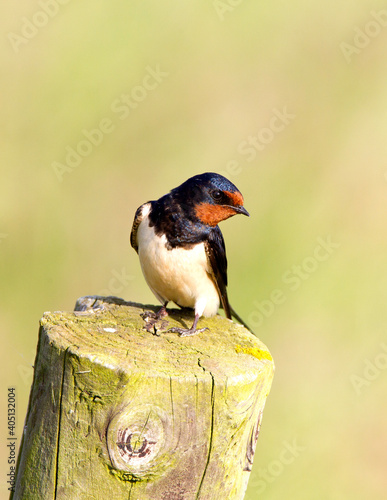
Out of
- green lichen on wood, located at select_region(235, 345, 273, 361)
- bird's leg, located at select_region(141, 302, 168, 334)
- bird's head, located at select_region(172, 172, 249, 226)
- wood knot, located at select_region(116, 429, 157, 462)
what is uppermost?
bird's head, located at select_region(172, 172, 249, 226)

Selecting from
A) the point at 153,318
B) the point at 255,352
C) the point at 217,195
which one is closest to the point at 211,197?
the point at 217,195

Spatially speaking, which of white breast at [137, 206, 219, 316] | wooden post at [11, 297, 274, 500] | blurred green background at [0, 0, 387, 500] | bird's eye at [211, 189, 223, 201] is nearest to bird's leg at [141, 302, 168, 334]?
white breast at [137, 206, 219, 316]

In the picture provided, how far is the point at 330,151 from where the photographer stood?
5.27m

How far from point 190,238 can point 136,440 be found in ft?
5.77

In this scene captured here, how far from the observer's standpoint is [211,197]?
11.8ft

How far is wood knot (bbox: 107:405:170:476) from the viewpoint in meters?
2.02

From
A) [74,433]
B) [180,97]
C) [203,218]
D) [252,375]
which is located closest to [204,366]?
[252,375]

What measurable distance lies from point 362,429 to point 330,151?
2.16 m

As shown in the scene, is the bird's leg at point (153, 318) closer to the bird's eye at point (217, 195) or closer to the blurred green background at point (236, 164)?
the bird's eye at point (217, 195)

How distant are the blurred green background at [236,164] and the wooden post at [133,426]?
2451 mm

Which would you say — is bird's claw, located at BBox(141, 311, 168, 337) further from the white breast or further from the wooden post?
the wooden post

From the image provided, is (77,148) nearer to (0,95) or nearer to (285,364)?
(0,95)

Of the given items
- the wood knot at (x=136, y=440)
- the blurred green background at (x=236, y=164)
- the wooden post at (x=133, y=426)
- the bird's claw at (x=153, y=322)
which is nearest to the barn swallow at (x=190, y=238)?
the bird's claw at (x=153, y=322)

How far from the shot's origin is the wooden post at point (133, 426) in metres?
2.04
